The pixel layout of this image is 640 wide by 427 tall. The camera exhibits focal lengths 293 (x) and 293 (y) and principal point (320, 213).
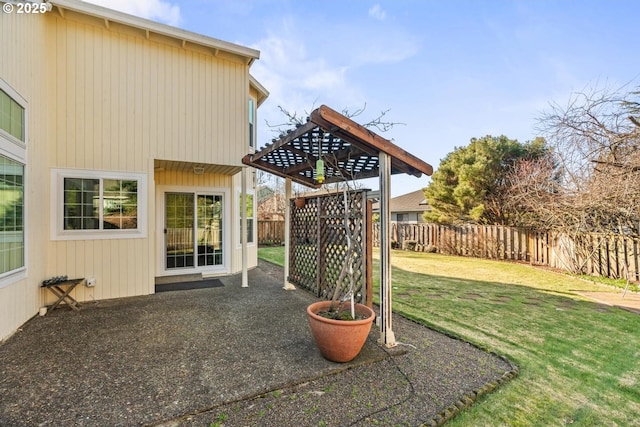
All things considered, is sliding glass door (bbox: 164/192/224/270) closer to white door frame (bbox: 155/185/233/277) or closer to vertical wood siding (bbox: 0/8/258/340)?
white door frame (bbox: 155/185/233/277)

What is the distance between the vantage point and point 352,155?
417 cm

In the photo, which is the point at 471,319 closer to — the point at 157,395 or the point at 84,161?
the point at 157,395

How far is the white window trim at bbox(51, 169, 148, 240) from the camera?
4.95m

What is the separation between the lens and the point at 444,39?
7969 millimetres

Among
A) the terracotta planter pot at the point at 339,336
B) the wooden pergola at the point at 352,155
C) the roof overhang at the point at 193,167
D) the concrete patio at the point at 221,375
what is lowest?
the concrete patio at the point at 221,375

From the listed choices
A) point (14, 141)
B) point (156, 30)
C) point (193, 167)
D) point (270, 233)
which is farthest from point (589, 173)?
point (270, 233)

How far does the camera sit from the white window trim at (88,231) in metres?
4.95

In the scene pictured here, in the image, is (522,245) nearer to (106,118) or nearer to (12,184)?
(106,118)

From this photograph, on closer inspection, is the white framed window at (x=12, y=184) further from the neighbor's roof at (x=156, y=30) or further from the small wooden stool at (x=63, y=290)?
the neighbor's roof at (x=156, y=30)

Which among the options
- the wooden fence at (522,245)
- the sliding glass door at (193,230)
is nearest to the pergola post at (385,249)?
the sliding glass door at (193,230)

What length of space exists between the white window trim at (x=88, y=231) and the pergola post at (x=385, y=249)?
4627 millimetres

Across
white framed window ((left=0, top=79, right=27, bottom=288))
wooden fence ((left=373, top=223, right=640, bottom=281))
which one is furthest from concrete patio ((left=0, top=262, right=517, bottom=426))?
wooden fence ((left=373, top=223, right=640, bottom=281))

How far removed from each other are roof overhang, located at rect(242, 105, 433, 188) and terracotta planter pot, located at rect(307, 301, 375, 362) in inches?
70.0

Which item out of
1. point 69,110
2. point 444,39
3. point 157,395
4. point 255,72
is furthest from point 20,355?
point 444,39
